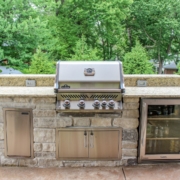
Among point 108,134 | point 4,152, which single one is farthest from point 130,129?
point 4,152

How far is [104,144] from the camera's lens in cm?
253

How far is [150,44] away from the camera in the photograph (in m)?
12.7

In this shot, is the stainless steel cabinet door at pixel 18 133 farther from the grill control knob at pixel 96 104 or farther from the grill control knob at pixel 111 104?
the grill control knob at pixel 111 104

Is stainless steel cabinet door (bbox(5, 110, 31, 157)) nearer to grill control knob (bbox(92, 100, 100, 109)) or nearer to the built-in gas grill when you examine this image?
the built-in gas grill

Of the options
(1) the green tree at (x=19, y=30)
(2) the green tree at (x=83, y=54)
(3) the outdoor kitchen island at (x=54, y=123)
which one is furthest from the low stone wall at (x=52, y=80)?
(1) the green tree at (x=19, y=30)

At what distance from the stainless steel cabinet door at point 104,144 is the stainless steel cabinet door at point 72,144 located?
7cm

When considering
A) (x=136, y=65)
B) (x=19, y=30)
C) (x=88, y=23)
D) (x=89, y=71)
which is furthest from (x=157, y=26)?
(x=89, y=71)

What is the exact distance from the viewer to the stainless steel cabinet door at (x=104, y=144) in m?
2.51

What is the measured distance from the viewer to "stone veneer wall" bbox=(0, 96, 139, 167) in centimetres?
247

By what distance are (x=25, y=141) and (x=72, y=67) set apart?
3.01ft

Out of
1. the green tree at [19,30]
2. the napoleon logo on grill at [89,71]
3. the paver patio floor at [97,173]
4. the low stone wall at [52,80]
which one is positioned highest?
the green tree at [19,30]

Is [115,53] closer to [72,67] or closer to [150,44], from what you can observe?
[150,44]

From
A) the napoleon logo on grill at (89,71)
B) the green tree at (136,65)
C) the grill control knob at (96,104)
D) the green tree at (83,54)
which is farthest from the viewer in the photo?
the green tree at (83,54)

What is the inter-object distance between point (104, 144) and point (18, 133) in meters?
0.90
